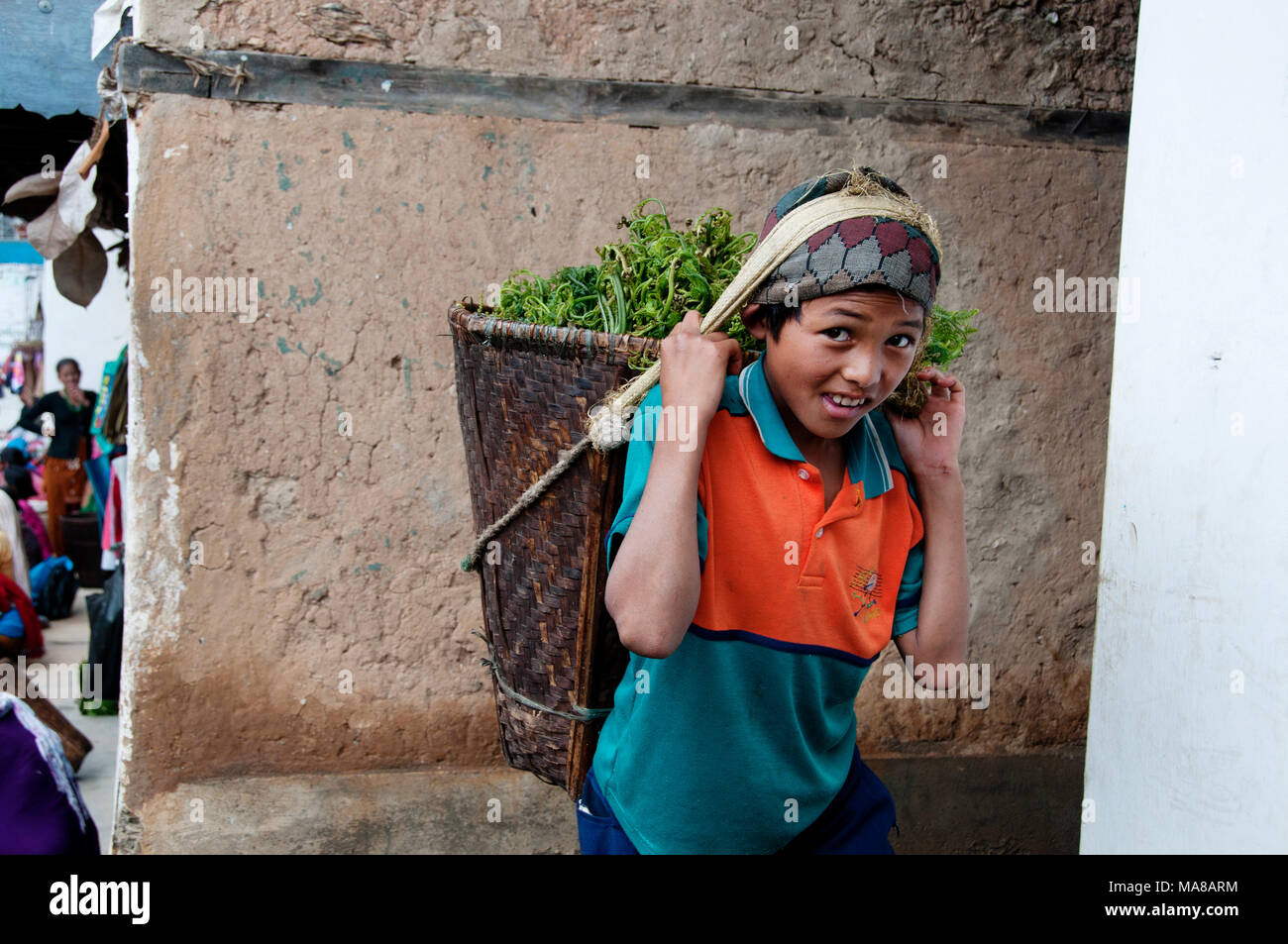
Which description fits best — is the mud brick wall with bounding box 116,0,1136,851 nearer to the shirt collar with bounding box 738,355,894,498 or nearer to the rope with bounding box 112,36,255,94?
the rope with bounding box 112,36,255,94

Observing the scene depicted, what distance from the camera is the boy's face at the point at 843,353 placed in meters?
1.42

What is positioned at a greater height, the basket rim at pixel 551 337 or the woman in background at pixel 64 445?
the basket rim at pixel 551 337

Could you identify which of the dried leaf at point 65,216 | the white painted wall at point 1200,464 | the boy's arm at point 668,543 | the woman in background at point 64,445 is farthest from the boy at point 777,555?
the woman in background at point 64,445

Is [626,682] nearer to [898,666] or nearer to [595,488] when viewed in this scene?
[595,488]

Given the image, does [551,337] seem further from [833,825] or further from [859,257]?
[833,825]

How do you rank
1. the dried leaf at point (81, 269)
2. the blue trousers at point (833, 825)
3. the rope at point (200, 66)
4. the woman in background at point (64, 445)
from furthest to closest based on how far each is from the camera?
the woman in background at point (64, 445) → the dried leaf at point (81, 269) → the rope at point (200, 66) → the blue trousers at point (833, 825)

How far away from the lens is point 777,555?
1482 millimetres

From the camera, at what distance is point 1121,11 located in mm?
3467

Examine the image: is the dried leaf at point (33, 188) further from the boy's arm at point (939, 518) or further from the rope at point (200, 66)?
the boy's arm at point (939, 518)

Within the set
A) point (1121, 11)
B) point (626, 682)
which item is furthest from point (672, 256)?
point (1121, 11)

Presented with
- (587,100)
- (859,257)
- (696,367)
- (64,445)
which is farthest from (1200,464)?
(64,445)

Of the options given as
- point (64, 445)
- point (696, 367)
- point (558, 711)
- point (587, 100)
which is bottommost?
point (64, 445)

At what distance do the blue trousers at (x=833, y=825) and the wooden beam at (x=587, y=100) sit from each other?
2191 millimetres

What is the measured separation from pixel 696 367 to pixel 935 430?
468mm
